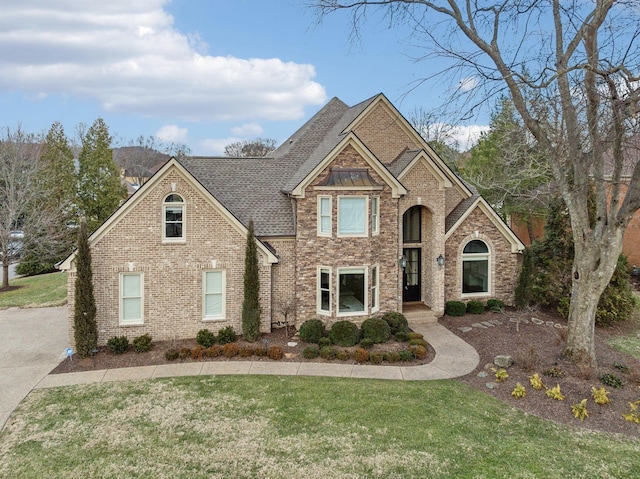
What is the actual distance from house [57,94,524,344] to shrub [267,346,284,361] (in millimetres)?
2316

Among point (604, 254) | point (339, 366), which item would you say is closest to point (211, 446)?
point (339, 366)

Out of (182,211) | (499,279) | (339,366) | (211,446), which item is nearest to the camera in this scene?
(211,446)

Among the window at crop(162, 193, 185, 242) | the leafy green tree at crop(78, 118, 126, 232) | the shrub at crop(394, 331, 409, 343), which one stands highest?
the leafy green tree at crop(78, 118, 126, 232)

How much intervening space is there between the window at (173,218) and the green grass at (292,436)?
5.16 m

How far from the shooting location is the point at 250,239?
49.1ft

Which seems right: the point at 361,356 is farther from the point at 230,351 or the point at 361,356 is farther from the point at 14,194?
the point at 14,194

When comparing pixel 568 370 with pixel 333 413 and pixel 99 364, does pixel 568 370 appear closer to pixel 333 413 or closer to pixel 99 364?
pixel 333 413

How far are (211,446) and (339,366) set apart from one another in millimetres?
5157

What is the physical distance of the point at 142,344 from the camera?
1405 cm

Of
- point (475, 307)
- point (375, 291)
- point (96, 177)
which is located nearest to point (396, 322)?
point (375, 291)

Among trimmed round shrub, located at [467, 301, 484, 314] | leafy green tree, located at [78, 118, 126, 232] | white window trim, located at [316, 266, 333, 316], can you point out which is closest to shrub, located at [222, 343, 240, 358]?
white window trim, located at [316, 266, 333, 316]

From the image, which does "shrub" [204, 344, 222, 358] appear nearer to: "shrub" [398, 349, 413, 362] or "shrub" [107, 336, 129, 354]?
"shrub" [107, 336, 129, 354]

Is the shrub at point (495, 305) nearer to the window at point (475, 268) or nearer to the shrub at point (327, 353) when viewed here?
the window at point (475, 268)

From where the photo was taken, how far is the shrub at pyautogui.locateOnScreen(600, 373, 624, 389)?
1120 cm
